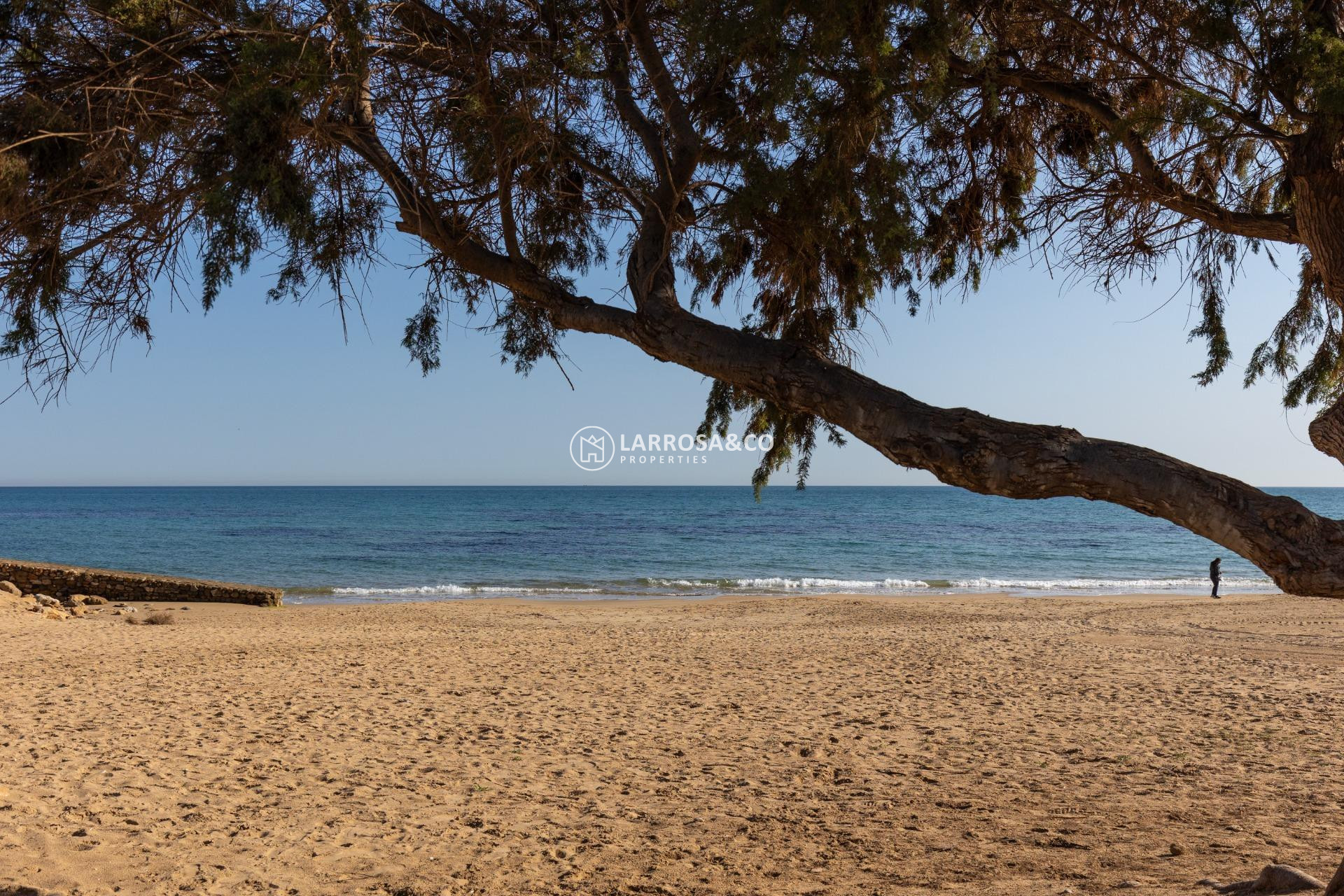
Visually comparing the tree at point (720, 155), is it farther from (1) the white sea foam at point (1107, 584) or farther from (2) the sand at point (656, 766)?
(1) the white sea foam at point (1107, 584)

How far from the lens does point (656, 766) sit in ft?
24.3

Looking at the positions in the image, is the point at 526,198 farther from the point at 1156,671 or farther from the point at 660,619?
the point at 660,619

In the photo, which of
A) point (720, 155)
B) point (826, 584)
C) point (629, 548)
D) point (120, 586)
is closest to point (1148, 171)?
point (720, 155)

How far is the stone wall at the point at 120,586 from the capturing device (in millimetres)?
19625

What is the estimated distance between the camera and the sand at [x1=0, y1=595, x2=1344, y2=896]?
A: 522cm

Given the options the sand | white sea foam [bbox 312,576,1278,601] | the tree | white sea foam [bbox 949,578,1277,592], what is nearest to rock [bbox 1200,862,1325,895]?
the sand

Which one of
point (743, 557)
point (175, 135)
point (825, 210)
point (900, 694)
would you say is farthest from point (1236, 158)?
point (743, 557)

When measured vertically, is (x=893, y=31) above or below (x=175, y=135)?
above

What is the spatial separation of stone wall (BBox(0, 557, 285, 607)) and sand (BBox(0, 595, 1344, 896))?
19.4ft

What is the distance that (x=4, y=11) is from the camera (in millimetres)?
3756

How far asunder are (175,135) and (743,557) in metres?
38.1

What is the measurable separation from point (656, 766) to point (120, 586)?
1739 centimetres

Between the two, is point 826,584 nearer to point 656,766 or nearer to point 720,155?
point 656,766

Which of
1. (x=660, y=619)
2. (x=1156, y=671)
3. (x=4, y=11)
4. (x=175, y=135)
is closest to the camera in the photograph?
(x=4, y=11)
